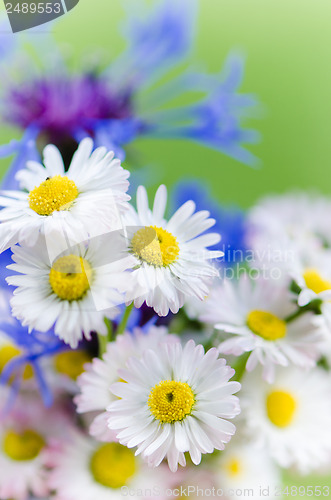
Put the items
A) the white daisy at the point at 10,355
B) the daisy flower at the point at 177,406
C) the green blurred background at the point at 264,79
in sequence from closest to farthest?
1. the daisy flower at the point at 177,406
2. the white daisy at the point at 10,355
3. the green blurred background at the point at 264,79

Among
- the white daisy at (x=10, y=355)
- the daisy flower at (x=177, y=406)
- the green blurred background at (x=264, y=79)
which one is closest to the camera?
the daisy flower at (x=177, y=406)

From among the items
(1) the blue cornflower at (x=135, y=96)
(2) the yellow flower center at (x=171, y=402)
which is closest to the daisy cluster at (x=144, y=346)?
(2) the yellow flower center at (x=171, y=402)

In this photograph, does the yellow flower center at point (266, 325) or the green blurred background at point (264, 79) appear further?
the green blurred background at point (264, 79)

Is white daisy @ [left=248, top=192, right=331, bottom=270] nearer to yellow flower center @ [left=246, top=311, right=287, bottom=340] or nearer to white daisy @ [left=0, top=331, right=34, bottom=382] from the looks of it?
yellow flower center @ [left=246, top=311, right=287, bottom=340]

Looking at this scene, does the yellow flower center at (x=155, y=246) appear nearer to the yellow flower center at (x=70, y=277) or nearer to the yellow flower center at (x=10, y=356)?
the yellow flower center at (x=70, y=277)

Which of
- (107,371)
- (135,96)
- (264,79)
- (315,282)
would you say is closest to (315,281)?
(315,282)

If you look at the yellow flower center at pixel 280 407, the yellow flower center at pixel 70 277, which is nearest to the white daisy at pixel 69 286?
the yellow flower center at pixel 70 277

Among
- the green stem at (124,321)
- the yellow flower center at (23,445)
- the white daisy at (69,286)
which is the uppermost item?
the white daisy at (69,286)

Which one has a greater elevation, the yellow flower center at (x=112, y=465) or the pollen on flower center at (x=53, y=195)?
the pollen on flower center at (x=53, y=195)
